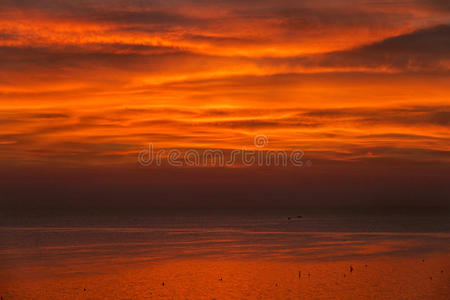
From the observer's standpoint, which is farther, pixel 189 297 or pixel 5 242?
pixel 5 242

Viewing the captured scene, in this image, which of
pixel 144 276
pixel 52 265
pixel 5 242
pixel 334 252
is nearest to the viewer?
pixel 144 276

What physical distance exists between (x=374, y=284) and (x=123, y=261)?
37.6 meters

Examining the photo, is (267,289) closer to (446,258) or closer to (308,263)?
(308,263)

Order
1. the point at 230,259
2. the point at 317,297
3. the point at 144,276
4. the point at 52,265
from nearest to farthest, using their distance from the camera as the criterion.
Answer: the point at 317,297 < the point at 144,276 < the point at 52,265 < the point at 230,259

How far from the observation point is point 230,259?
275ft

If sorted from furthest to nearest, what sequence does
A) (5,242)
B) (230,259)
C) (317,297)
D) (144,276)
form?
(5,242)
(230,259)
(144,276)
(317,297)

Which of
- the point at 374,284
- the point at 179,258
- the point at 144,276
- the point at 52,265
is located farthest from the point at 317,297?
the point at 52,265

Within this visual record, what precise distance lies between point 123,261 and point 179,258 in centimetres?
898

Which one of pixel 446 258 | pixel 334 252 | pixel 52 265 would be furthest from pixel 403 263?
pixel 52 265

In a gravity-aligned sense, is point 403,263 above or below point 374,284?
above

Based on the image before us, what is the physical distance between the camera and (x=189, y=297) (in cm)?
5562

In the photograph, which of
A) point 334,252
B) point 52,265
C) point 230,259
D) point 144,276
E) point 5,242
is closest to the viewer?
point 144,276

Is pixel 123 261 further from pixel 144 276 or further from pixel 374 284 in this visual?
pixel 374 284

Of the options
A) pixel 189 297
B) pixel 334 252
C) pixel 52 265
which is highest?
pixel 334 252
